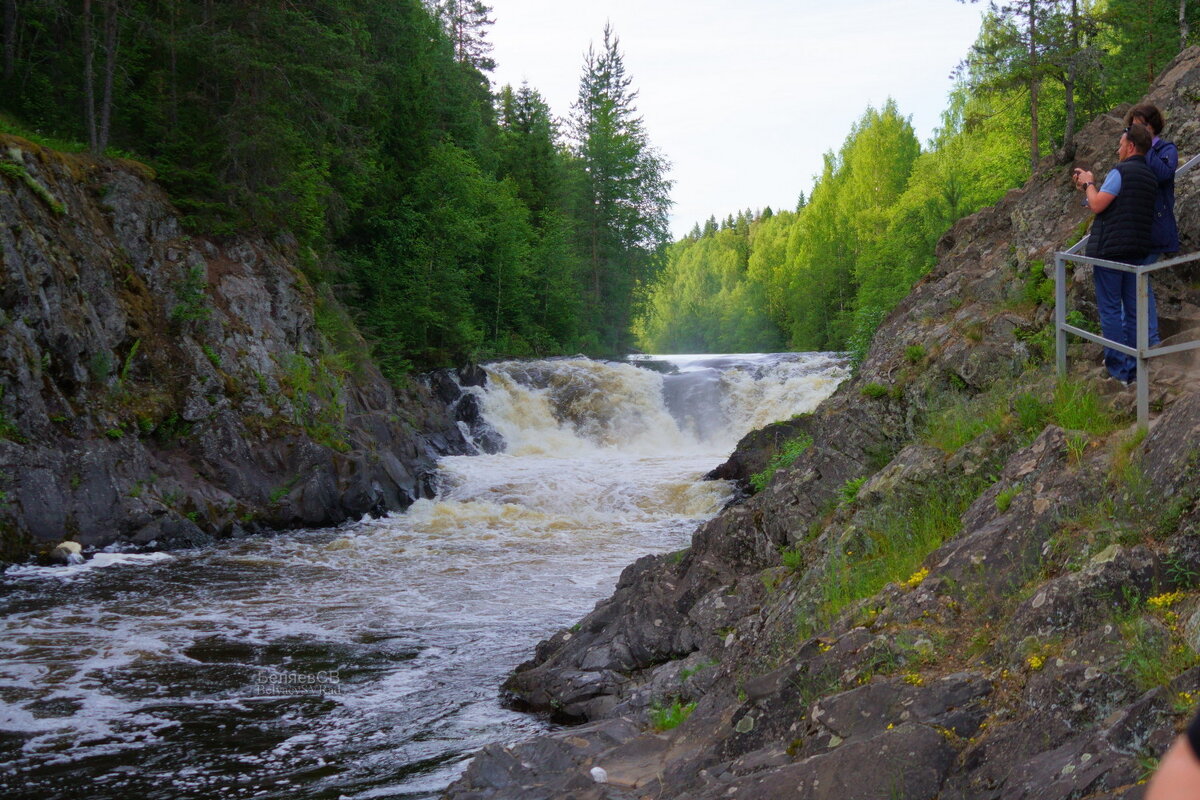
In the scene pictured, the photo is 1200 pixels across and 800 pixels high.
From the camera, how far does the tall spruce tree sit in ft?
156

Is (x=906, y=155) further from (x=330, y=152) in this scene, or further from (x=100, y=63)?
(x=100, y=63)

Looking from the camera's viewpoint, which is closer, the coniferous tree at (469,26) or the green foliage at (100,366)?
the green foliage at (100,366)

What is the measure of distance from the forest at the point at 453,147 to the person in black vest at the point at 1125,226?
4225mm

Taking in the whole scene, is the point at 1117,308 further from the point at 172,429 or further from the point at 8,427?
the point at 172,429

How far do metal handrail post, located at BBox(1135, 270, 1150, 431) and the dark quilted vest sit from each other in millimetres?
1087

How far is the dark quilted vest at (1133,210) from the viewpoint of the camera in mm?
6336

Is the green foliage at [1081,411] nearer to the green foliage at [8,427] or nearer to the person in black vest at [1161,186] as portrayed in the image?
the person in black vest at [1161,186]

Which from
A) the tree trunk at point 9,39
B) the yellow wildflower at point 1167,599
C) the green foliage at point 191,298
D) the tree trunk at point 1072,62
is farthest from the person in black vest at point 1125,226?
the tree trunk at point 9,39

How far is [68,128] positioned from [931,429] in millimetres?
A: 20876

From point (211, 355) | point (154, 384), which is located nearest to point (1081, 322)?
point (154, 384)

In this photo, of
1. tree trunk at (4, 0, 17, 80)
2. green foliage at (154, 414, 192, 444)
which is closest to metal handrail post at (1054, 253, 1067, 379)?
green foliage at (154, 414, 192, 444)

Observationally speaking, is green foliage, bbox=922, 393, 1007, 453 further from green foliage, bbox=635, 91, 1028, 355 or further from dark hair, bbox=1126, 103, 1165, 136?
green foliage, bbox=635, 91, 1028, 355

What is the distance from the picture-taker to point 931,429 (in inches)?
289

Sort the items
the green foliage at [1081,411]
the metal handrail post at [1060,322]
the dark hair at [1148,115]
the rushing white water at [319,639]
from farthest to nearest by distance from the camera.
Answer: the rushing white water at [319,639] < the metal handrail post at [1060,322] < the dark hair at [1148,115] < the green foliage at [1081,411]
